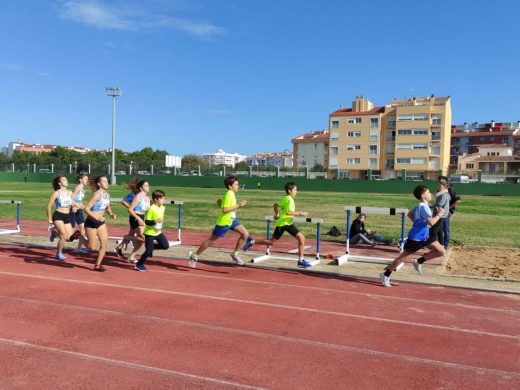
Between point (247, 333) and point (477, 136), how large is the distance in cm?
11677

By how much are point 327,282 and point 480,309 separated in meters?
2.25

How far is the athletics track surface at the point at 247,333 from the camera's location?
13.3 ft

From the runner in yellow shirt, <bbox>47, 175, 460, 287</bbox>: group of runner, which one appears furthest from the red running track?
<bbox>47, 175, 460, 287</bbox>: group of runner

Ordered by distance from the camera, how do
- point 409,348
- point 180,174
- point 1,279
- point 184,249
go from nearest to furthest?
point 409,348 < point 1,279 < point 184,249 < point 180,174

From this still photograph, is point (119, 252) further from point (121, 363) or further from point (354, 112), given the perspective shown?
point (354, 112)

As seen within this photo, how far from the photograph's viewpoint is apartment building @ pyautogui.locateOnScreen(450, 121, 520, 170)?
106188 millimetres

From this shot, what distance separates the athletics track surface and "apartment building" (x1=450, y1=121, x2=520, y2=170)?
106m

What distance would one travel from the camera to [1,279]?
7.33 metres

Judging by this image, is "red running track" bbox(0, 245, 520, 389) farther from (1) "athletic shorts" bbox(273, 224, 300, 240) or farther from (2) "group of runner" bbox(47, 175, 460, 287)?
(1) "athletic shorts" bbox(273, 224, 300, 240)

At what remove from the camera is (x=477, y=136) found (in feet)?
360

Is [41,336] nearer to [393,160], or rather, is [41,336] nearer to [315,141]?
[393,160]

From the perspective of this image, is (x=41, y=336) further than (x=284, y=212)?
No

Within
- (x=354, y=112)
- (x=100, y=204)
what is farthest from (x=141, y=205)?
(x=354, y=112)

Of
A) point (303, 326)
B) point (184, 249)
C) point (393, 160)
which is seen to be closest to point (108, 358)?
point (303, 326)
